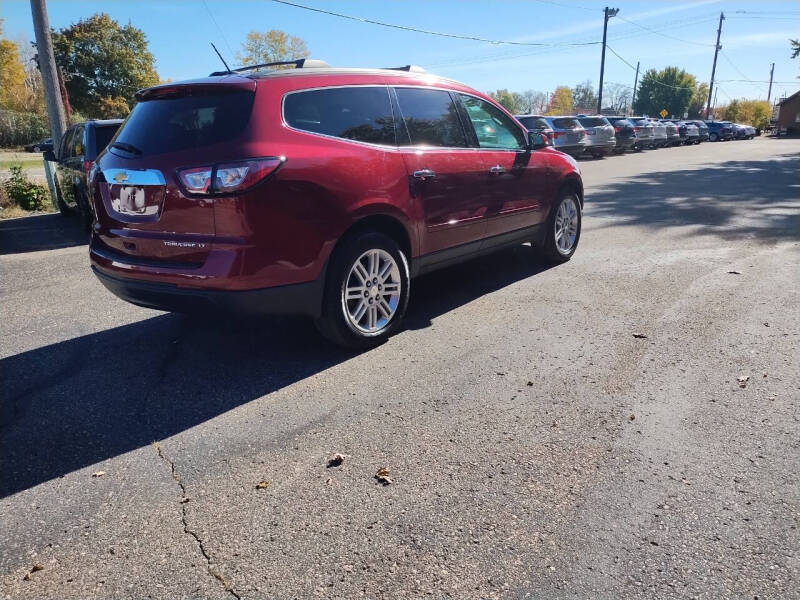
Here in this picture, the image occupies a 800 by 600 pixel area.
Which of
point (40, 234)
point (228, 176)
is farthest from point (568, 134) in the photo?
point (228, 176)

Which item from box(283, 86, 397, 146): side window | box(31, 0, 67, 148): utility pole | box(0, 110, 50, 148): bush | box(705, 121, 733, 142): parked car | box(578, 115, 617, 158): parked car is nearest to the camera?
box(283, 86, 397, 146): side window

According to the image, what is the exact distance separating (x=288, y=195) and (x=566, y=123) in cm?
2300

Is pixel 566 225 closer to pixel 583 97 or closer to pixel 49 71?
pixel 49 71

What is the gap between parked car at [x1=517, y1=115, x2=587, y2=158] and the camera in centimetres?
2395

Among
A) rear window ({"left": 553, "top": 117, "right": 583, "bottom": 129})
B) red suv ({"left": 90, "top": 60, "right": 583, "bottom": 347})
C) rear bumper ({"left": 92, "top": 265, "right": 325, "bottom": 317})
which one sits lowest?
rear bumper ({"left": 92, "top": 265, "right": 325, "bottom": 317})

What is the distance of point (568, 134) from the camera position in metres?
24.0

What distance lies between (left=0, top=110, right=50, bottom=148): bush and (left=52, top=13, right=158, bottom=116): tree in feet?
8.59

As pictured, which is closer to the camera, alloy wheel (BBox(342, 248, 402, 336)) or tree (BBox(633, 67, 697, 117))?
alloy wheel (BBox(342, 248, 402, 336))

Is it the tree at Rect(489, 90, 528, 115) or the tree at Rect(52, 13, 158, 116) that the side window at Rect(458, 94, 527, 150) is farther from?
the tree at Rect(489, 90, 528, 115)

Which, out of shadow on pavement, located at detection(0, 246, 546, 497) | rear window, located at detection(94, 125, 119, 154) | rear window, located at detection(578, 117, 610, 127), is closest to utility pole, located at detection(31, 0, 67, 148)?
rear window, located at detection(94, 125, 119, 154)

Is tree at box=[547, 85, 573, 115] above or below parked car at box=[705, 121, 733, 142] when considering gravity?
above

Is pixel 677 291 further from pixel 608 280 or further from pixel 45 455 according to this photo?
pixel 45 455

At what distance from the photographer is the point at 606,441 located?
3094 millimetres

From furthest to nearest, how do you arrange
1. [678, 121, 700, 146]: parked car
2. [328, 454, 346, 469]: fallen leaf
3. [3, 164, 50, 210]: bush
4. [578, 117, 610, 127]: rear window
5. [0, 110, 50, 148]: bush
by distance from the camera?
[678, 121, 700, 146]: parked car < [0, 110, 50, 148]: bush < [578, 117, 610, 127]: rear window < [3, 164, 50, 210]: bush < [328, 454, 346, 469]: fallen leaf
